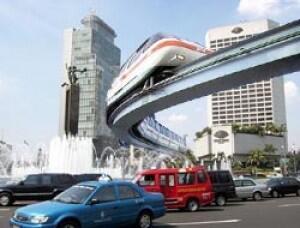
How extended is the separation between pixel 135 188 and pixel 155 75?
1795 inches

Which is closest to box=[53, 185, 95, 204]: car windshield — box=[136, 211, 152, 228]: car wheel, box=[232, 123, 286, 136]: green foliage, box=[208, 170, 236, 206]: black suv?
box=[136, 211, 152, 228]: car wheel

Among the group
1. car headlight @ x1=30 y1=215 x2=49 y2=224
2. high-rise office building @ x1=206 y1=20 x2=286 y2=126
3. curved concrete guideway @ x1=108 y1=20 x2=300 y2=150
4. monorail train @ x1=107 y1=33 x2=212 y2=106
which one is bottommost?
car headlight @ x1=30 y1=215 x2=49 y2=224

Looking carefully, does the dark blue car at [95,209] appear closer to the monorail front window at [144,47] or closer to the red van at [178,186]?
the red van at [178,186]

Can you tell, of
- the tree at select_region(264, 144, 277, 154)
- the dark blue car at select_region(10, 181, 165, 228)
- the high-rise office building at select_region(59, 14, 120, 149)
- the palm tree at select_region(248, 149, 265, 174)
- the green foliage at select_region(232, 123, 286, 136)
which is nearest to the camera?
the dark blue car at select_region(10, 181, 165, 228)

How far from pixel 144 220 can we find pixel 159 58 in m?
44.4

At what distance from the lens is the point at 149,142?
106 metres

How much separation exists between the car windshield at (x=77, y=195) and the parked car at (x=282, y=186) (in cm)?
2190

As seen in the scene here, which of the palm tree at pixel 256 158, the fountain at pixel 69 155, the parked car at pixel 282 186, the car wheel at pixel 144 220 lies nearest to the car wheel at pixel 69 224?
the car wheel at pixel 144 220

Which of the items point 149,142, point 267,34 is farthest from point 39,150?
point 149,142

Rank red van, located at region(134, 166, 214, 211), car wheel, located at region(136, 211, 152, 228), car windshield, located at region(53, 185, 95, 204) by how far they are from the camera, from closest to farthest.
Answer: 1. car windshield, located at region(53, 185, 95, 204)
2. car wheel, located at region(136, 211, 152, 228)
3. red van, located at region(134, 166, 214, 211)

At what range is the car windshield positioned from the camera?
39.0 feet

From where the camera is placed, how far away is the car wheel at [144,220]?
43.1 ft

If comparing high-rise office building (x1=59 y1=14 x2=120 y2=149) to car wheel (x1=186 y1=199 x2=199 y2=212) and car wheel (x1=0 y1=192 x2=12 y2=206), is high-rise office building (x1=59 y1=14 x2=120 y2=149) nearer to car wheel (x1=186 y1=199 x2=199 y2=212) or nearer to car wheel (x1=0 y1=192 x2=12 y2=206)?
car wheel (x1=0 y1=192 x2=12 y2=206)

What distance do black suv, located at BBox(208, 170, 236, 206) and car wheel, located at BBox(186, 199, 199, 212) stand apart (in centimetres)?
383
